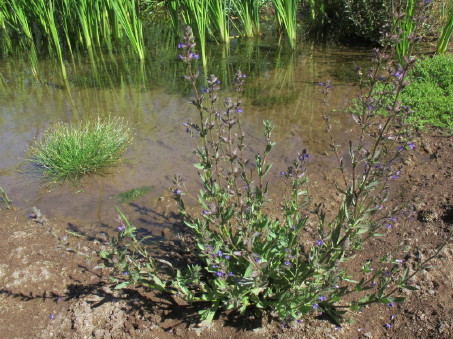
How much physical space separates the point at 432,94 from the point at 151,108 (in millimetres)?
3846

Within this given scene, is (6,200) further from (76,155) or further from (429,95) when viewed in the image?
(429,95)

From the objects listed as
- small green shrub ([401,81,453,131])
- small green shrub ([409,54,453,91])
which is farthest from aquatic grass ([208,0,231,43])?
small green shrub ([401,81,453,131])

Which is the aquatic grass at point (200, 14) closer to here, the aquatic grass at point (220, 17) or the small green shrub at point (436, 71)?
the aquatic grass at point (220, 17)

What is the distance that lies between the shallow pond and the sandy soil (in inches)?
26.7

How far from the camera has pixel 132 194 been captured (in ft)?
13.2

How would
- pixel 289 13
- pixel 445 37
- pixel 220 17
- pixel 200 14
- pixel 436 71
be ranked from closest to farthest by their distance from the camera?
pixel 436 71 < pixel 445 37 < pixel 200 14 < pixel 289 13 < pixel 220 17

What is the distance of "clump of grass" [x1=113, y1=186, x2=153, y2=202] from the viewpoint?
3.96 m

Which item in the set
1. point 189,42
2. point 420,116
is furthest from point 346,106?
point 189,42

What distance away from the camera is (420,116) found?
487 centimetres

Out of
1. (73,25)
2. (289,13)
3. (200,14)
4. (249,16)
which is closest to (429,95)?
(289,13)

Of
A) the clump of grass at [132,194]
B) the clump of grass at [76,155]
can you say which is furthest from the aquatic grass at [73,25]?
the clump of grass at [132,194]

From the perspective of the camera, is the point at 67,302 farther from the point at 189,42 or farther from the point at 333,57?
the point at 333,57

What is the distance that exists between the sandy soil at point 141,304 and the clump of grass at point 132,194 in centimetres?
68

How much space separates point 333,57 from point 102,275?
6.18 meters
